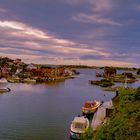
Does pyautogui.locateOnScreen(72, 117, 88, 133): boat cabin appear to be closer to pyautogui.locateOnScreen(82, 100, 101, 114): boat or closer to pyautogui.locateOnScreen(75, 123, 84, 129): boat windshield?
pyautogui.locateOnScreen(75, 123, 84, 129): boat windshield

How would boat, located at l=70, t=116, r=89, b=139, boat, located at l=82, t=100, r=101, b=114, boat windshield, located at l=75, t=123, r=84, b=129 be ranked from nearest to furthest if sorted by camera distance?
boat, located at l=70, t=116, r=89, b=139
boat windshield, located at l=75, t=123, r=84, b=129
boat, located at l=82, t=100, r=101, b=114

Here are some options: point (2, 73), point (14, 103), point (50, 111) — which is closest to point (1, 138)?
point (50, 111)

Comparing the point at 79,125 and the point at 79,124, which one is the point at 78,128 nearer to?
the point at 79,125

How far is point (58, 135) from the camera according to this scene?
114 ft

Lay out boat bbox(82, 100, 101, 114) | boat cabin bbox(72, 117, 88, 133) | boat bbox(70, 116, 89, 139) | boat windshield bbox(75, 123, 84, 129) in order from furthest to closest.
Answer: boat bbox(82, 100, 101, 114) < boat windshield bbox(75, 123, 84, 129) < boat cabin bbox(72, 117, 88, 133) < boat bbox(70, 116, 89, 139)

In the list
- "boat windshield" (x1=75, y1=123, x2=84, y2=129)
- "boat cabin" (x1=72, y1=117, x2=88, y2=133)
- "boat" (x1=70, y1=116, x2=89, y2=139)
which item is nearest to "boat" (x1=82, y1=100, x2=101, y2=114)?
"boat" (x1=70, y1=116, x2=89, y2=139)

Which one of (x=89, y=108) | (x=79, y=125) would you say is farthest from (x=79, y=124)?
(x=89, y=108)

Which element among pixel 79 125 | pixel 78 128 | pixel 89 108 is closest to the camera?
pixel 78 128

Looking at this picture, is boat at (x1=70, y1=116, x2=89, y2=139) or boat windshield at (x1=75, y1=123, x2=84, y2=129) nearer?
boat at (x1=70, y1=116, x2=89, y2=139)

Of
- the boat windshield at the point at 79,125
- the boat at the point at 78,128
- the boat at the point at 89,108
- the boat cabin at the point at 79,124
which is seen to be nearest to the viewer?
the boat at the point at 78,128

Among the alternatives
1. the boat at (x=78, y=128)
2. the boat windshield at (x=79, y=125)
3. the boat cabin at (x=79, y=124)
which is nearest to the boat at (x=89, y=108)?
the boat at (x=78, y=128)

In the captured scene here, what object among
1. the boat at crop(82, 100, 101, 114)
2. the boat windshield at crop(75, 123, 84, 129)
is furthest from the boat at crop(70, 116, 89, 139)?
the boat at crop(82, 100, 101, 114)

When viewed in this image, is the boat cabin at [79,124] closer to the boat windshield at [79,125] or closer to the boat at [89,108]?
the boat windshield at [79,125]

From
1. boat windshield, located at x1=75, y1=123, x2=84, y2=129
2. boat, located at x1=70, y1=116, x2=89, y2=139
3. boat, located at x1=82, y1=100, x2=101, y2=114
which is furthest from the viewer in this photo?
boat, located at x1=82, y1=100, x2=101, y2=114
